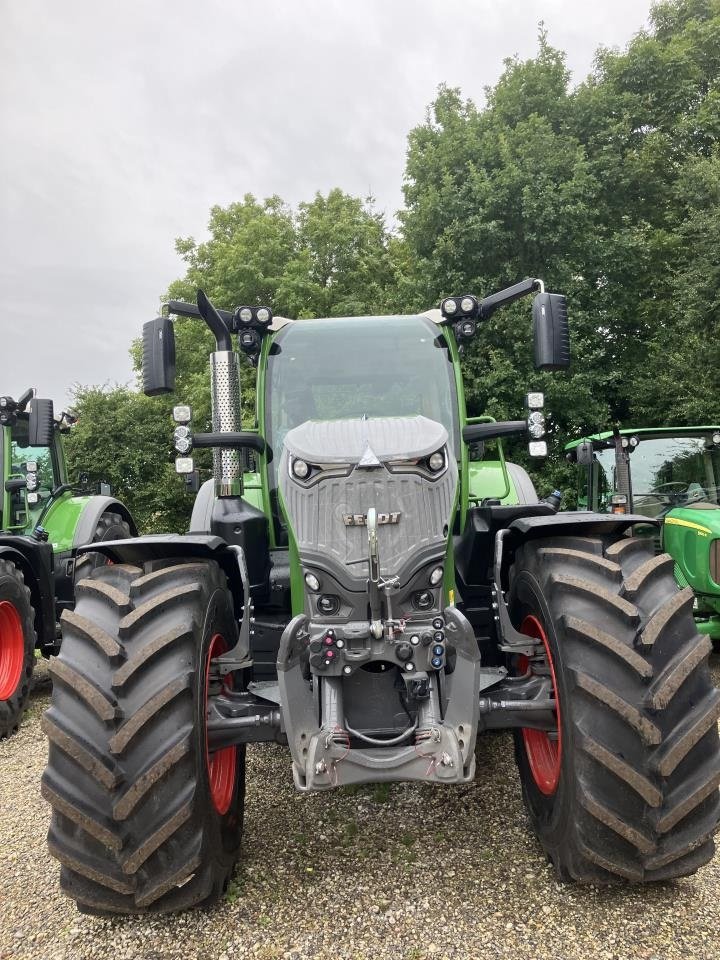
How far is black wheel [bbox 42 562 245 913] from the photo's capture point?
7.38 ft

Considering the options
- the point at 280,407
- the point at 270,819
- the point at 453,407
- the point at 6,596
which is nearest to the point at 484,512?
the point at 453,407

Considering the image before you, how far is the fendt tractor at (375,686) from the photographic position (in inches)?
89.9

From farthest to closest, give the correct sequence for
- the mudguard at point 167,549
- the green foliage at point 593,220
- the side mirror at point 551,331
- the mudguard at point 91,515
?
the green foliage at point 593,220, the mudguard at point 91,515, the side mirror at point 551,331, the mudguard at point 167,549

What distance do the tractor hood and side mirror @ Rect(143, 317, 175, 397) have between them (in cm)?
102

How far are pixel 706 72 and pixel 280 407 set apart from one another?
1574cm

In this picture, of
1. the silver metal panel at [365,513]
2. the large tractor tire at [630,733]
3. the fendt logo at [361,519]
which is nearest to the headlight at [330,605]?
the silver metal panel at [365,513]

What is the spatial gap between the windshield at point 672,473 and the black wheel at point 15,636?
5.55m

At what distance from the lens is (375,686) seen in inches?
102

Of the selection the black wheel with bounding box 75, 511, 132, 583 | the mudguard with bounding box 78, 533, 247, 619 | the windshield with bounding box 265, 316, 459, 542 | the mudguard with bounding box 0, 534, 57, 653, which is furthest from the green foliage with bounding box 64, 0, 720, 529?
the mudguard with bounding box 78, 533, 247, 619

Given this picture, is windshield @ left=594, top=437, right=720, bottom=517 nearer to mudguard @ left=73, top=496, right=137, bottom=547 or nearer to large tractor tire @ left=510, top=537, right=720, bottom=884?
large tractor tire @ left=510, top=537, right=720, bottom=884

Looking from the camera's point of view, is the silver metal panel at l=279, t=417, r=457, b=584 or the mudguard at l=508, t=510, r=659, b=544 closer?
the silver metal panel at l=279, t=417, r=457, b=584

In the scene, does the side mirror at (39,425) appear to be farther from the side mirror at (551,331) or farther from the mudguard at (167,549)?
the side mirror at (551,331)

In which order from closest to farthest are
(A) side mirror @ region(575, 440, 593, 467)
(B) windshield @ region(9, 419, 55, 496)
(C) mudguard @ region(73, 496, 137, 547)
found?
1. (B) windshield @ region(9, 419, 55, 496)
2. (C) mudguard @ region(73, 496, 137, 547)
3. (A) side mirror @ region(575, 440, 593, 467)

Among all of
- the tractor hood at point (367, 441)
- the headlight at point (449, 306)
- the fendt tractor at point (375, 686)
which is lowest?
the fendt tractor at point (375, 686)
